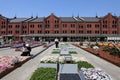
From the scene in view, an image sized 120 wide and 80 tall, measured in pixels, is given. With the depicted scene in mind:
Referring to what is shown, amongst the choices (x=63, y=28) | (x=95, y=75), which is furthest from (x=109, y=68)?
(x=63, y=28)

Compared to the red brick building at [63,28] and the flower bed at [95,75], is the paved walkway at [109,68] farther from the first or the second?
the red brick building at [63,28]

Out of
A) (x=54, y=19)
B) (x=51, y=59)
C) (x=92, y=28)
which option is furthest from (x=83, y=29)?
(x=51, y=59)

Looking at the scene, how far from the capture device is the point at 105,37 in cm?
11775

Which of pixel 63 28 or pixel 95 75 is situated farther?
pixel 63 28

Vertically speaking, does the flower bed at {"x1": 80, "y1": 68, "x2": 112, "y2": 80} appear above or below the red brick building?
below

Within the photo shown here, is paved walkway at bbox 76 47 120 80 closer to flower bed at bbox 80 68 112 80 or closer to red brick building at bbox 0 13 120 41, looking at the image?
flower bed at bbox 80 68 112 80

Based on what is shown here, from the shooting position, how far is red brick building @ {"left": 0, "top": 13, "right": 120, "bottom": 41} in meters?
120

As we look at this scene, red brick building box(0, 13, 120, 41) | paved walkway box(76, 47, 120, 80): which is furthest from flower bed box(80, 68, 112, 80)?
red brick building box(0, 13, 120, 41)

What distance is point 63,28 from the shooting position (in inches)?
4779

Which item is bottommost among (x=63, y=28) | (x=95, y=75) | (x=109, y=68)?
(x=109, y=68)

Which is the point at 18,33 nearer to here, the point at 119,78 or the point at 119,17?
the point at 119,17

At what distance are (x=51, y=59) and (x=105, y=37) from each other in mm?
100330

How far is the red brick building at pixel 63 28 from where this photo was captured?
4707 inches

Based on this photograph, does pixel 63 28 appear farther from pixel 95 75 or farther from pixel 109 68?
pixel 95 75
